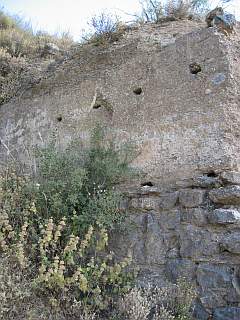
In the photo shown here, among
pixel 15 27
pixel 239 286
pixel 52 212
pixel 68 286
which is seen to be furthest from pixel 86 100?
pixel 15 27

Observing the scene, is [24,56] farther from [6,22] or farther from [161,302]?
[161,302]

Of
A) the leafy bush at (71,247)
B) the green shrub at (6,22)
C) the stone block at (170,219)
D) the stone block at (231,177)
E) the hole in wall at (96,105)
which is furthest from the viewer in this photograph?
the green shrub at (6,22)

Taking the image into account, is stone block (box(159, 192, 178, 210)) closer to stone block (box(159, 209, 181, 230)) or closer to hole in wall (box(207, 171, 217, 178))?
stone block (box(159, 209, 181, 230))

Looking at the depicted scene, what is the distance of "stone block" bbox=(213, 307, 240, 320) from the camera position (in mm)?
3840

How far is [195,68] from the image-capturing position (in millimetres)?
4895

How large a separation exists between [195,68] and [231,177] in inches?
50.9

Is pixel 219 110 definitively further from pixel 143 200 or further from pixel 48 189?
pixel 48 189

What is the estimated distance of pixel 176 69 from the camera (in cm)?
499

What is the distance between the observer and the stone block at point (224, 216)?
4.05 meters

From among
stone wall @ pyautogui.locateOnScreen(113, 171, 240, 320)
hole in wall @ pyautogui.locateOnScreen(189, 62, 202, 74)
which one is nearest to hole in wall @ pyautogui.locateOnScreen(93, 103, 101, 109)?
hole in wall @ pyautogui.locateOnScreen(189, 62, 202, 74)

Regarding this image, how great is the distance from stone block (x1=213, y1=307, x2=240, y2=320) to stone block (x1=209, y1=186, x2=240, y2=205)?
91 cm

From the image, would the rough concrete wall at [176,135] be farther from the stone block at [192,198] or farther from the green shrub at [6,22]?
the green shrub at [6,22]

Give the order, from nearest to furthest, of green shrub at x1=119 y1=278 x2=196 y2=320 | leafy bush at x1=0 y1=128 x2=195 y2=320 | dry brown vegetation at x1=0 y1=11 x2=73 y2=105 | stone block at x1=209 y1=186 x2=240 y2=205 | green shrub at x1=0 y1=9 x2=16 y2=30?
green shrub at x1=119 y1=278 x2=196 y2=320 → leafy bush at x1=0 y1=128 x2=195 y2=320 → stone block at x1=209 y1=186 x2=240 y2=205 → dry brown vegetation at x1=0 y1=11 x2=73 y2=105 → green shrub at x1=0 y1=9 x2=16 y2=30

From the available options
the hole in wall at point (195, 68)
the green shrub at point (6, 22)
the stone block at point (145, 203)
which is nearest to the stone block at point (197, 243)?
the stone block at point (145, 203)
